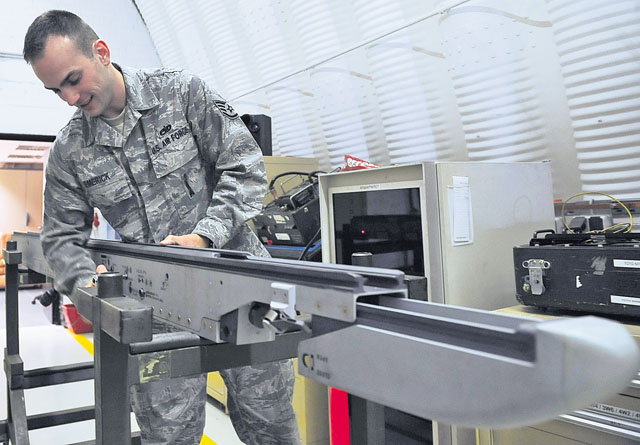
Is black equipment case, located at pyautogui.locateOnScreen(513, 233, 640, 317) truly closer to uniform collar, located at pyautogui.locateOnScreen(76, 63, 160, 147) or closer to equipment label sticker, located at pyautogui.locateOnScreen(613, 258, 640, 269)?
equipment label sticker, located at pyautogui.locateOnScreen(613, 258, 640, 269)

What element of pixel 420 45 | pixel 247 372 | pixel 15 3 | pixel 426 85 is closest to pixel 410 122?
pixel 426 85

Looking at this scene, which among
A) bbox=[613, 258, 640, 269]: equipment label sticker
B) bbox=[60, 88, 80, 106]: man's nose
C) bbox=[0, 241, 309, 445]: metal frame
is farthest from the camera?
bbox=[60, 88, 80, 106]: man's nose

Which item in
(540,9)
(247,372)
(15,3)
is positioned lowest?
(247,372)

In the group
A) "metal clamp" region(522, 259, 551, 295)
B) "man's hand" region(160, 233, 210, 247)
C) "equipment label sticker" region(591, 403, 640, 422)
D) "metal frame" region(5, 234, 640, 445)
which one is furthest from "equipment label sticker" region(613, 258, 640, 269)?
"man's hand" region(160, 233, 210, 247)

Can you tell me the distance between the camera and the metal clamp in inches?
60.8

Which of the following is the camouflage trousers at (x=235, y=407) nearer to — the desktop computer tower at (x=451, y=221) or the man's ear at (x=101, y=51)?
the desktop computer tower at (x=451, y=221)

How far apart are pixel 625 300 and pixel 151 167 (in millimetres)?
1383

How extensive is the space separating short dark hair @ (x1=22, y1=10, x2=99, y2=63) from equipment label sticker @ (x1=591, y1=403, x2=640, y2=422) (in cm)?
171

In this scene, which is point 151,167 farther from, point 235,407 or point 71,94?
point 235,407

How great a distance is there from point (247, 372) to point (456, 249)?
2.77 ft

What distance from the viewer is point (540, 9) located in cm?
199

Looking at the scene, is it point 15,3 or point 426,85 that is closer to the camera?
point 426,85

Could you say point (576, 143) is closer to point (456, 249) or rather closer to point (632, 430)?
point (456, 249)

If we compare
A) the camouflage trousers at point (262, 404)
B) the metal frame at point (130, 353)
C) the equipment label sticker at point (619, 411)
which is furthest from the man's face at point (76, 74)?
the equipment label sticker at point (619, 411)
